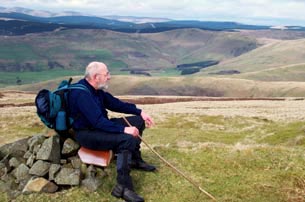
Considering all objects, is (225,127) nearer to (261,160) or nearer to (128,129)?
(261,160)

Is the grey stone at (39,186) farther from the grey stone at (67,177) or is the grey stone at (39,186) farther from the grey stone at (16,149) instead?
the grey stone at (16,149)

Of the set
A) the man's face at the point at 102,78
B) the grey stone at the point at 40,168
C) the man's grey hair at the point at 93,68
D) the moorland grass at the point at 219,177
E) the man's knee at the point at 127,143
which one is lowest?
the moorland grass at the point at 219,177

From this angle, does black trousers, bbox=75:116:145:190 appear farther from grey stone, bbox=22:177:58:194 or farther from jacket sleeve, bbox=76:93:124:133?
grey stone, bbox=22:177:58:194

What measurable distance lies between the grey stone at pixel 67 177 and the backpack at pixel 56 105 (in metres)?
1.57

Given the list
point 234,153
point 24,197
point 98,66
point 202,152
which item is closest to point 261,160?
point 234,153

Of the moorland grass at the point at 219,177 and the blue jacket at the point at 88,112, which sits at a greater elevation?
the blue jacket at the point at 88,112

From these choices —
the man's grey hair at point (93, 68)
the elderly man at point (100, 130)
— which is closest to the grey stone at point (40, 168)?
the elderly man at point (100, 130)

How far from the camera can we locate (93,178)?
15.0 metres

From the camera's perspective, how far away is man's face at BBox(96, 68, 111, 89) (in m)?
14.3

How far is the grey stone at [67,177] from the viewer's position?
14698 millimetres

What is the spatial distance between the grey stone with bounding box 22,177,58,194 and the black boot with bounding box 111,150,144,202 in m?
2.25

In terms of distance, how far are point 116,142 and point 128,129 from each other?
66 centimetres

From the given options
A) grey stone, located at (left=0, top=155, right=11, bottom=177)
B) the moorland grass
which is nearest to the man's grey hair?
the moorland grass

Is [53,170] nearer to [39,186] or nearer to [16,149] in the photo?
[39,186]
